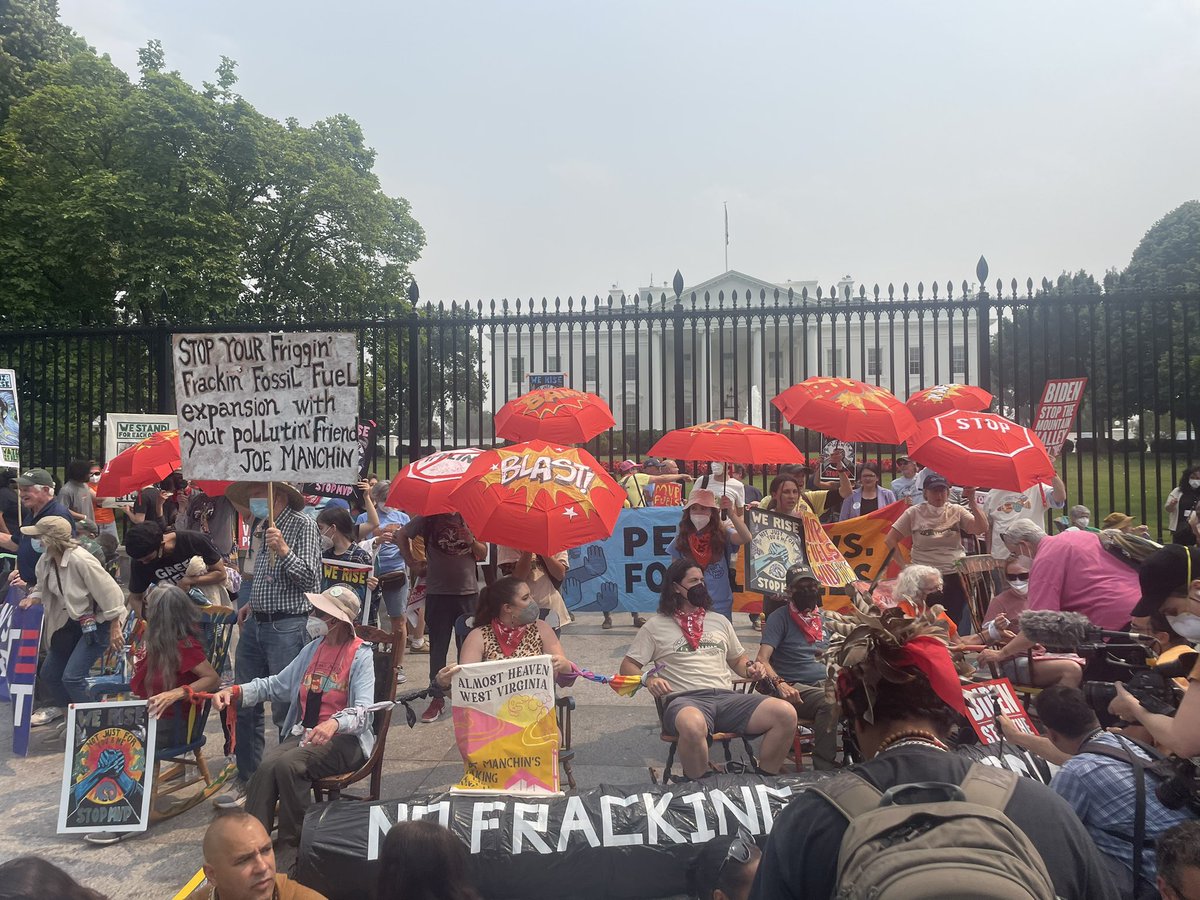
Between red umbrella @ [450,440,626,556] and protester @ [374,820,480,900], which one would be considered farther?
red umbrella @ [450,440,626,556]

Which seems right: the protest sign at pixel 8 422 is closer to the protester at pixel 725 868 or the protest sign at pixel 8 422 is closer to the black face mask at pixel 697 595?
the black face mask at pixel 697 595

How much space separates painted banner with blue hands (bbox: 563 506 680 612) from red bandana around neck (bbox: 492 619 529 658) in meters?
3.63

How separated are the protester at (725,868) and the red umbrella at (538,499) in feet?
6.15

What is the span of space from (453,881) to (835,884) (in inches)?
65.4

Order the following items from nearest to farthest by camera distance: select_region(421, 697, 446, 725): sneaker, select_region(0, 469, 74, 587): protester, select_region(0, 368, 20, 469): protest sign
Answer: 1. select_region(421, 697, 446, 725): sneaker
2. select_region(0, 469, 74, 587): protester
3. select_region(0, 368, 20, 469): protest sign

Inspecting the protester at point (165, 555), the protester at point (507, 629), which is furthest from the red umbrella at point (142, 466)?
the protester at point (507, 629)

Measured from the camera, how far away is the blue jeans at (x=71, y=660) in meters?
6.43

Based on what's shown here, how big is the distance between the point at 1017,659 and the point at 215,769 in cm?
512

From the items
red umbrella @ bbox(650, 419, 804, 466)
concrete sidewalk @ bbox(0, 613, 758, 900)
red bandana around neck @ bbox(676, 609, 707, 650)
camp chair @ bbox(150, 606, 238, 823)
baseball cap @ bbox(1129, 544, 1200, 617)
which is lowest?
concrete sidewalk @ bbox(0, 613, 758, 900)

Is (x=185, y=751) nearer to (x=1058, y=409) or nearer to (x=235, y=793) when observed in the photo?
(x=235, y=793)

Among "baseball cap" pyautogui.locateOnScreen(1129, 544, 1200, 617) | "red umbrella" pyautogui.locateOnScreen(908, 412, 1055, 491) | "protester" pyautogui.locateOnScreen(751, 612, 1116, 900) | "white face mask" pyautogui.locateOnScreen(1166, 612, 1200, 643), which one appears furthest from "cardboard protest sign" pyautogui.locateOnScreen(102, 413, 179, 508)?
"protester" pyautogui.locateOnScreen(751, 612, 1116, 900)

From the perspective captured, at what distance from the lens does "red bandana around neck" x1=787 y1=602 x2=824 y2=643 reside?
5.74 metres

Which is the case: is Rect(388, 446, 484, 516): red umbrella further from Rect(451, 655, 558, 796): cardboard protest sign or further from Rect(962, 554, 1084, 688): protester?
Rect(962, 554, 1084, 688): protester

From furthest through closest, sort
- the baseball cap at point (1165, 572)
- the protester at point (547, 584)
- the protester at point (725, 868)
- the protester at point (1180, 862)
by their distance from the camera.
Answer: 1. the protester at point (547, 584)
2. the baseball cap at point (1165, 572)
3. the protester at point (725, 868)
4. the protester at point (1180, 862)
